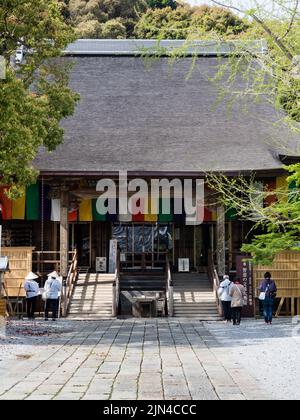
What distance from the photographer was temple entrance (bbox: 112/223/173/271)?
25.9 meters

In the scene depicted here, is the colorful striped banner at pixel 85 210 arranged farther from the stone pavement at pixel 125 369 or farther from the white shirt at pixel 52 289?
the stone pavement at pixel 125 369

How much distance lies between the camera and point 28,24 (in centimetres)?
1466

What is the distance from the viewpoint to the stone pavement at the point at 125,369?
6672 millimetres

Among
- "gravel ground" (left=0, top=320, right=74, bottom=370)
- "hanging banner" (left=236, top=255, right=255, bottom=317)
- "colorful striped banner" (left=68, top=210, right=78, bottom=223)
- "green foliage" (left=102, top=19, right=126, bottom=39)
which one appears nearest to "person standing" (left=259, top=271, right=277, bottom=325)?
"hanging banner" (left=236, top=255, right=255, bottom=317)

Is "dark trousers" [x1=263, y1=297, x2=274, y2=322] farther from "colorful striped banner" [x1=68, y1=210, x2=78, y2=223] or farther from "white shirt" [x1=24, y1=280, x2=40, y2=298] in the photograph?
"colorful striped banner" [x1=68, y1=210, x2=78, y2=223]

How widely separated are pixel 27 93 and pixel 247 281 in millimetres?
8405

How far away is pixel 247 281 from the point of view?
1794 cm

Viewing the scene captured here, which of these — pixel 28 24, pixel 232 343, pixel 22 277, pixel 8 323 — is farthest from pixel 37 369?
pixel 22 277

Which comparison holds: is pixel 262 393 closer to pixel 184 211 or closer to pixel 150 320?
pixel 150 320

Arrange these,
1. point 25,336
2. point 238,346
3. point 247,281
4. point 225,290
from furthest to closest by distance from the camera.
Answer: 1. point 247,281
2. point 225,290
3. point 25,336
4. point 238,346

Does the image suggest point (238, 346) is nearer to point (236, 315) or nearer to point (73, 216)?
point (236, 315)

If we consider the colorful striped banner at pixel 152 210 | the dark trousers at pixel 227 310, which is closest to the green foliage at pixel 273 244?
the dark trousers at pixel 227 310

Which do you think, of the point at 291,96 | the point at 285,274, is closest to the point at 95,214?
the point at 285,274

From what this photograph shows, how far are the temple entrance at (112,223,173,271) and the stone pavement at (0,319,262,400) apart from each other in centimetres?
1174
